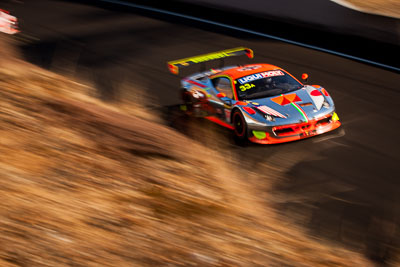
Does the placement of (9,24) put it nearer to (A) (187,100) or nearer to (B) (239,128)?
(A) (187,100)

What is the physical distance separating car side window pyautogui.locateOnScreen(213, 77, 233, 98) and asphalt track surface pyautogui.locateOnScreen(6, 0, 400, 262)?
2.40ft

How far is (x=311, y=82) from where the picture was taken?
14.1m

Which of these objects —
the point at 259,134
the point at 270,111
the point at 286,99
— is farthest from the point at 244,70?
the point at 259,134

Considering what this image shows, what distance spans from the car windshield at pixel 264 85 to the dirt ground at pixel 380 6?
6.20 m

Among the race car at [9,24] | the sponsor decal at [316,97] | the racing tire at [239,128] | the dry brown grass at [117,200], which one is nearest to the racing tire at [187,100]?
the racing tire at [239,128]

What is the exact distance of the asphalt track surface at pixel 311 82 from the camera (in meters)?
8.00

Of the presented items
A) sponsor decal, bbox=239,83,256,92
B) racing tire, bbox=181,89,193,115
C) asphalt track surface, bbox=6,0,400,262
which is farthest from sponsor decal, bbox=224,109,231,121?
racing tire, bbox=181,89,193,115

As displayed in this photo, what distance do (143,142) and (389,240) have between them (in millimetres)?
3257

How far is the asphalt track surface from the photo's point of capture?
8.00m

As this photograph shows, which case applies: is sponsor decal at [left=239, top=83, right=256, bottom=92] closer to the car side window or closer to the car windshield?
the car windshield

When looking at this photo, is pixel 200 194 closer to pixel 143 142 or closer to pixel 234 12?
pixel 143 142

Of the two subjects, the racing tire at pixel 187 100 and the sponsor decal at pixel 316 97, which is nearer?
the sponsor decal at pixel 316 97

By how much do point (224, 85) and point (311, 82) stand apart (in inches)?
139

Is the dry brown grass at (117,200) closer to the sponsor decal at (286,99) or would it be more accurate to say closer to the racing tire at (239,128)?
the racing tire at (239,128)
